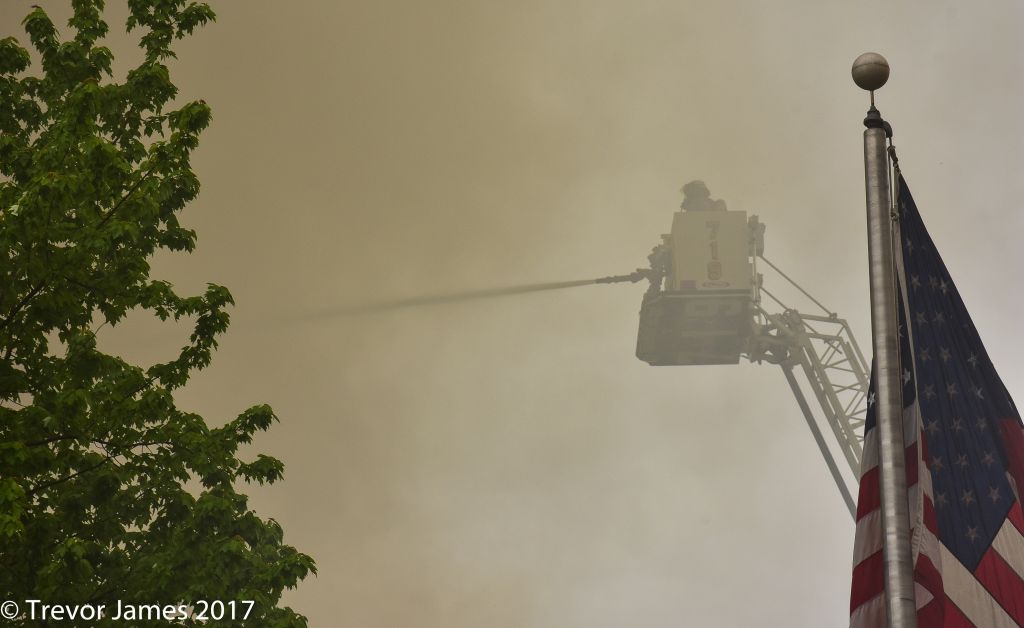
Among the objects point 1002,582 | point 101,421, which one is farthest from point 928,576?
point 101,421

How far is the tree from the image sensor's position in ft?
46.8

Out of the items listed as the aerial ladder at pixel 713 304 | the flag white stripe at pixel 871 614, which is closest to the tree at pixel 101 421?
the flag white stripe at pixel 871 614

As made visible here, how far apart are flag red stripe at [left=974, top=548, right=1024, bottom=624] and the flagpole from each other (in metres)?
1.52

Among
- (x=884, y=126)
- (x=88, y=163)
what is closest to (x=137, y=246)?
(x=88, y=163)

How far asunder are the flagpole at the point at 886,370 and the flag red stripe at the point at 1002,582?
4.99 feet

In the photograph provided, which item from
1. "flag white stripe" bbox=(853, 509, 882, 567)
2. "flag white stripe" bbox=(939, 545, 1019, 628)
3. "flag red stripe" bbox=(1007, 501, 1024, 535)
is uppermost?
"flag red stripe" bbox=(1007, 501, 1024, 535)

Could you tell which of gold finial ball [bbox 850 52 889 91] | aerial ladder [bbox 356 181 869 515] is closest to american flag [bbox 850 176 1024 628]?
gold finial ball [bbox 850 52 889 91]

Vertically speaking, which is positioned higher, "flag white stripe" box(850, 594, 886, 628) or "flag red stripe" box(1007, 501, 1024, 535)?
"flag red stripe" box(1007, 501, 1024, 535)

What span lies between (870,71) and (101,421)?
33.3 ft

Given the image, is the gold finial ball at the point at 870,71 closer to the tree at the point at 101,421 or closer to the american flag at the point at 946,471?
the american flag at the point at 946,471

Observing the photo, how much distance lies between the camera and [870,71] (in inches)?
406

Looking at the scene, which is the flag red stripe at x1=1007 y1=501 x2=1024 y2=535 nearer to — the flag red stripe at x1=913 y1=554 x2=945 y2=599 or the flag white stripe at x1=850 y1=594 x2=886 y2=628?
the flag red stripe at x1=913 y1=554 x2=945 y2=599

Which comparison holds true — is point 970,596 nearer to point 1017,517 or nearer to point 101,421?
point 1017,517

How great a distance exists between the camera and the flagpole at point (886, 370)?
8766mm
